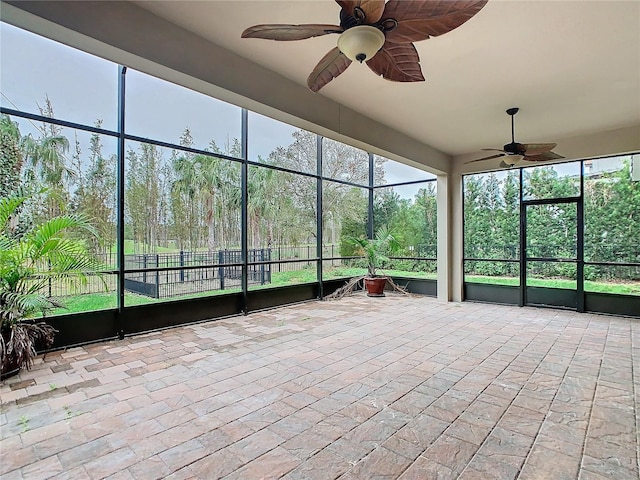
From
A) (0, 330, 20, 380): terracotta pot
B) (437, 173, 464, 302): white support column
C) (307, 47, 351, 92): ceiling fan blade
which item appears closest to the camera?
(307, 47, 351, 92): ceiling fan blade

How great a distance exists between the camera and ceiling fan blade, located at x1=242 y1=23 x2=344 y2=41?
6.59ft

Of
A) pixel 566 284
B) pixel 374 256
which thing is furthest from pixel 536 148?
pixel 374 256

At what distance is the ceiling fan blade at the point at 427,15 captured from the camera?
5.89 feet

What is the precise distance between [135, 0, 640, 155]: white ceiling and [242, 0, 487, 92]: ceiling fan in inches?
28.7

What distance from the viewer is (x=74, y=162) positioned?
4.04 m

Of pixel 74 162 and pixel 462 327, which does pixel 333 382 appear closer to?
pixel 462 327

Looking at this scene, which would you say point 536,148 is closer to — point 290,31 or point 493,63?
point 493,63

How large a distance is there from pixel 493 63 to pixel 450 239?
429cm

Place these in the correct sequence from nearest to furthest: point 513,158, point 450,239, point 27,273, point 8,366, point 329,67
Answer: point 329,67
point 8,366
point 27,273
point 513,158
point 450,239

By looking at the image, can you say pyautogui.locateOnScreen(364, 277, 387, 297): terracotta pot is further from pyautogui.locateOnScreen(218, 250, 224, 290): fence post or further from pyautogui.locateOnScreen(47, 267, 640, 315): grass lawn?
pyautogui.locateOnScreen(218, 250, 224, 290): fence post

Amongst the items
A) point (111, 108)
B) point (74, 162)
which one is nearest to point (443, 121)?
point (111, 108)

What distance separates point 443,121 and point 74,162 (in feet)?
15.9

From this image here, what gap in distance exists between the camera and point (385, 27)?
2006mm

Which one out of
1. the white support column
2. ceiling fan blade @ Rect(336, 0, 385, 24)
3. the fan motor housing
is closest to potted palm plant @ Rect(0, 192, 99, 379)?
ceiling fan blade @ Rect(336, 0, 385, 24)
